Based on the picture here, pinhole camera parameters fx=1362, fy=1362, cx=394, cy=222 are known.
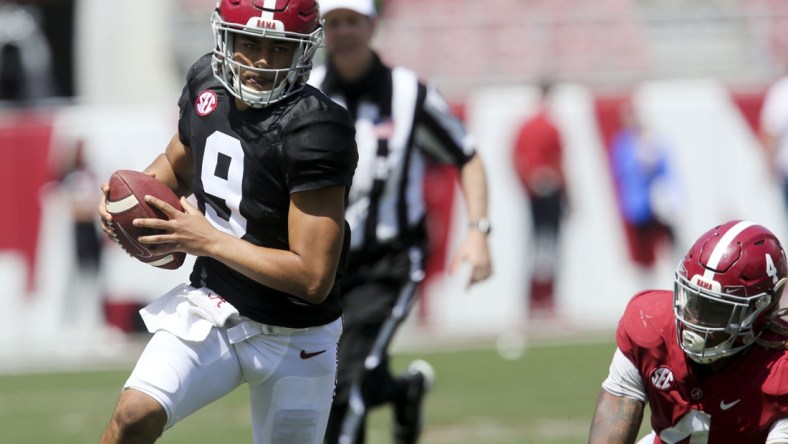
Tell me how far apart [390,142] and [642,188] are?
6.12m

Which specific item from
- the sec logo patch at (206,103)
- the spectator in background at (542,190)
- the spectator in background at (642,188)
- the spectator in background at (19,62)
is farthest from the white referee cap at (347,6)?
the spectator in background at (19,62)

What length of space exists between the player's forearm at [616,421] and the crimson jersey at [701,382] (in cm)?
8

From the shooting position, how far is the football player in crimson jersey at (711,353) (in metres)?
3.66

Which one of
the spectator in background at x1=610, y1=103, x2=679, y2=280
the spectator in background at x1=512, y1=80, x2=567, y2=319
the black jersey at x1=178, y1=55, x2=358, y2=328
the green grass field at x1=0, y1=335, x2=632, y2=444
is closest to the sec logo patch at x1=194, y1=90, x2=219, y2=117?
the black jersey at x1=178, y1=55, x2=358, y2=328

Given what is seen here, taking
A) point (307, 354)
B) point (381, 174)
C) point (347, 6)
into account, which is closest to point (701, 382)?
point (307, 354)

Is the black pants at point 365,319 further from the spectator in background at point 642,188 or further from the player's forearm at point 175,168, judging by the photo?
the spectator in background at point 642,188

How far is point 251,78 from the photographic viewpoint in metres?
3.84

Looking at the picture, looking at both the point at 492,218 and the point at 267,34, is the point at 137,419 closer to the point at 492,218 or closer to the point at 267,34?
the point at 267,34

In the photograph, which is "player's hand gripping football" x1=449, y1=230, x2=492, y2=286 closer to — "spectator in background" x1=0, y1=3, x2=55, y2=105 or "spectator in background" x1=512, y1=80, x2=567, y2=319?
"spectator in background" x1=512, y1=80, x2=567, y2=319

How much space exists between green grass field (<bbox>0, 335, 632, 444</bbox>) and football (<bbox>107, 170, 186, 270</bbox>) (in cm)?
299

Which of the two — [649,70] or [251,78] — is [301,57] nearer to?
[251,78]

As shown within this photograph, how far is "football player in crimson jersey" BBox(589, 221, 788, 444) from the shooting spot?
3.66 m

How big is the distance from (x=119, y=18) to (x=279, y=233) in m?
11.2

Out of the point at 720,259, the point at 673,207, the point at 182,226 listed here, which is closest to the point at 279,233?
the point at 182,226
